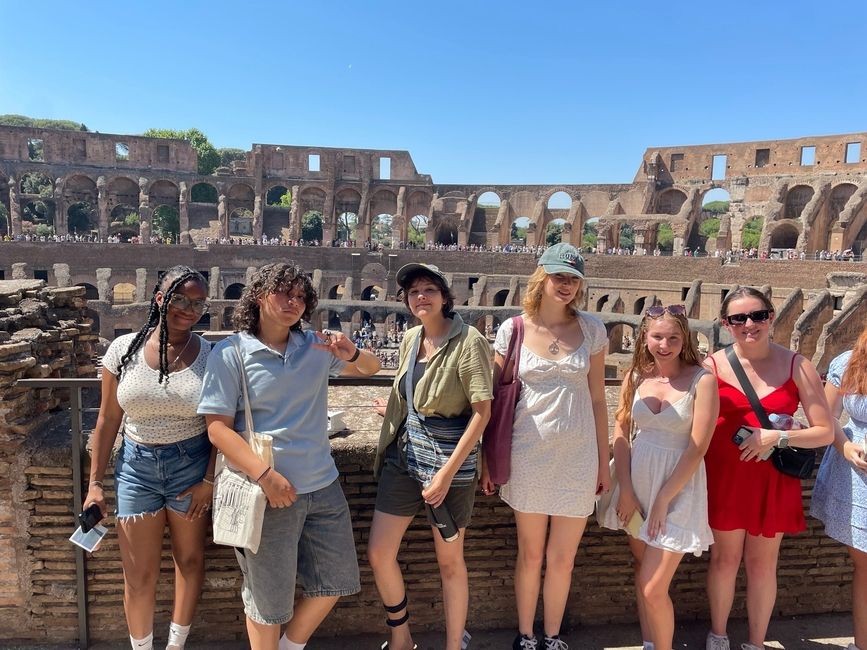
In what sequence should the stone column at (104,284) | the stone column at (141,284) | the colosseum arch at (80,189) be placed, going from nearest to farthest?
1. the stone column at (104,284)
2. the stone column at (141,284)
3. the colosseum arch at (80,189)

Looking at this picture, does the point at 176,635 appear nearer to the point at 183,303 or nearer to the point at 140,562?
→ the point at 140,562

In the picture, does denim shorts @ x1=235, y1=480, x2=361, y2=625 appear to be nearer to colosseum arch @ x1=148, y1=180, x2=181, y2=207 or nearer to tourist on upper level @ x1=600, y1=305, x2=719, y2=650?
tourist on upper level @ x1=600, y1=305, x2=719, y2=650

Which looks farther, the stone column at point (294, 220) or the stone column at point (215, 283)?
the stone column at point (294, 220)

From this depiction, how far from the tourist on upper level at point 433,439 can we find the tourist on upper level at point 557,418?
26 centimetres

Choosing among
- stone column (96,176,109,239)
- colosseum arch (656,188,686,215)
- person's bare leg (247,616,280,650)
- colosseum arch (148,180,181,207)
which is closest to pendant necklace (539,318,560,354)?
person's bare leg (247,616,280,650)

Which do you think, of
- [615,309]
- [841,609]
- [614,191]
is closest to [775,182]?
[614,191]

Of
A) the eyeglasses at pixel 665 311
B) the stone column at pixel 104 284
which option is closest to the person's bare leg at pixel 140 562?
the eyeglasses at pixel 665 311

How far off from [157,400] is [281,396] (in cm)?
60

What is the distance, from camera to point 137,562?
2.83 m

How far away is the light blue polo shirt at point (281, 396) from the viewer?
254 cm

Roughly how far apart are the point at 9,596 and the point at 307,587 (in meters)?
1.84

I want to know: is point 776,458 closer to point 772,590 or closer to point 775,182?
point 772,590

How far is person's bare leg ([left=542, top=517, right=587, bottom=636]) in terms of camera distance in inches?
117

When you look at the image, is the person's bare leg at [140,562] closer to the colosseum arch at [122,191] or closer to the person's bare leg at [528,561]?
the person's bare leg at [528,561]
